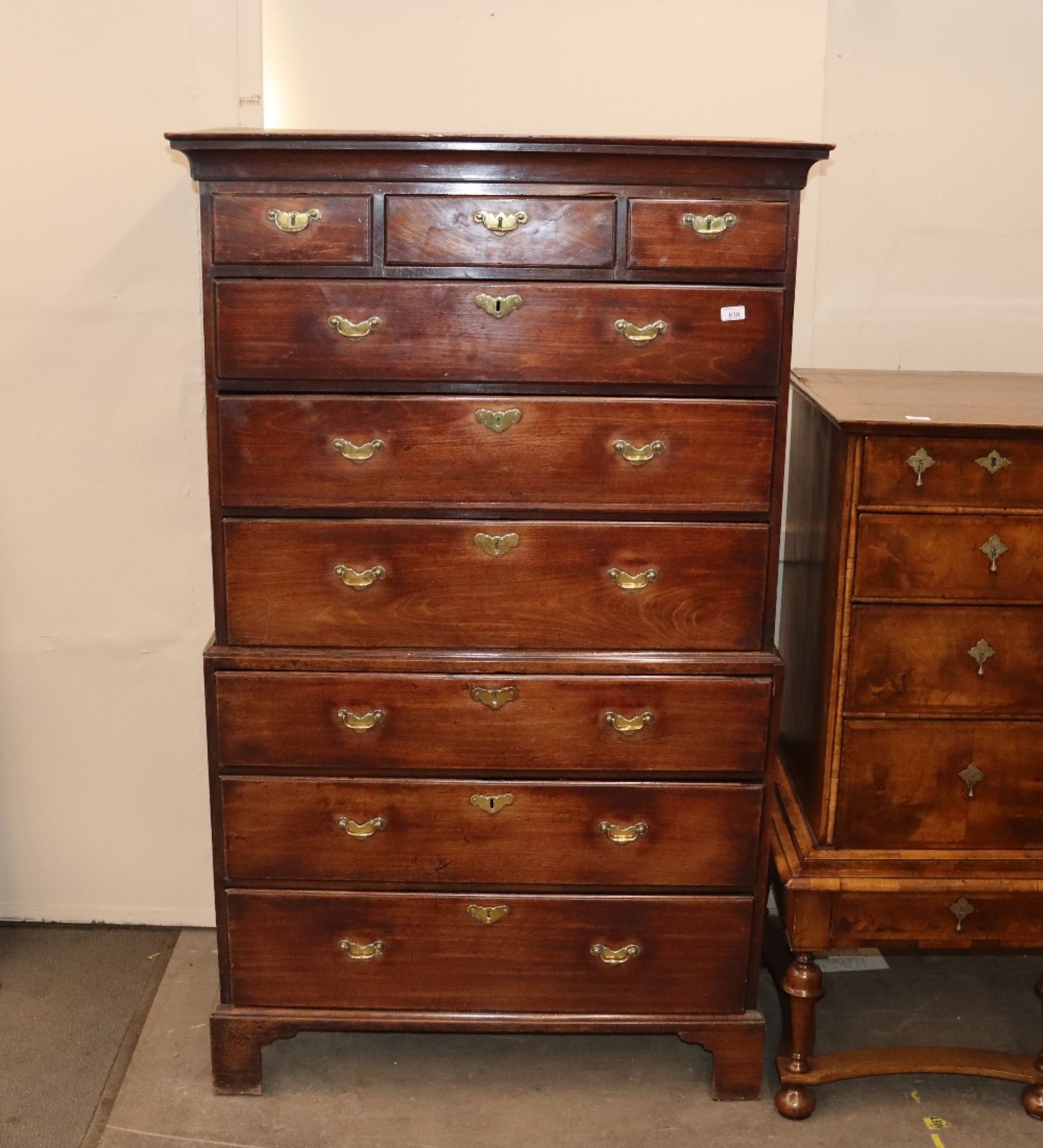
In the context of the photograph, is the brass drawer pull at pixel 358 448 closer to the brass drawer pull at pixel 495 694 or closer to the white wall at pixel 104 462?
the brass drawer pull at pixel 495 694

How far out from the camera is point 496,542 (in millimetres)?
2451

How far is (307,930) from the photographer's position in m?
2.66

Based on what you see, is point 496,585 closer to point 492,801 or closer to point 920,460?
point 492,801

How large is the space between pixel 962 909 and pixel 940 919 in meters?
0.04

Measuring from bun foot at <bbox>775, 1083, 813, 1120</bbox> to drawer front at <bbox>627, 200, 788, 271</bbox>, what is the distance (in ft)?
5.15

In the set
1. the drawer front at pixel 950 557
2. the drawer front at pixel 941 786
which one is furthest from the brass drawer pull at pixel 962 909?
the drawer front at pixel 950 557

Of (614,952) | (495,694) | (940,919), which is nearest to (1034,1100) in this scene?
(940,919)

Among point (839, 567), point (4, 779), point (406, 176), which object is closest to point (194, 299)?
point (406, 176)

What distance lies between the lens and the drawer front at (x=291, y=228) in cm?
230

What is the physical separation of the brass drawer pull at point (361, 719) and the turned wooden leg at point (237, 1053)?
650 mm

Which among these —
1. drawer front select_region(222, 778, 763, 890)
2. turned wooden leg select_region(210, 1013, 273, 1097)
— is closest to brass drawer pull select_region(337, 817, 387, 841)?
drawer front select_region(222, 778, 763, 890)

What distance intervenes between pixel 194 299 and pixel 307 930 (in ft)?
4.32

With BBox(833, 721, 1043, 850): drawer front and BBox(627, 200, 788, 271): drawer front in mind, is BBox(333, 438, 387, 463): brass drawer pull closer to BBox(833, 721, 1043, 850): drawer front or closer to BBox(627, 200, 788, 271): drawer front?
BBox(627, 200, 788, 271): drawer front

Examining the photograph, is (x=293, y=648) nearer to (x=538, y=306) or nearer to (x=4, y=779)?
(x=538, y=306)
